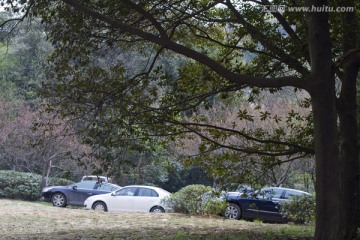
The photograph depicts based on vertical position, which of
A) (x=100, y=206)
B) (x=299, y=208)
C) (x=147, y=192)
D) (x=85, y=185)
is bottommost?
(x=100, y=206)

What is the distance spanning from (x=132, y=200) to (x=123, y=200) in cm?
40

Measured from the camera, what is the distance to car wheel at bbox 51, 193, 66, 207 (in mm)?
22219

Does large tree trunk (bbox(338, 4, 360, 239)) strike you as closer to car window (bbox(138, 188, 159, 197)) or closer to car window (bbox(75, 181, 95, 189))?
car window (bbox(138, 188, 159, 197))

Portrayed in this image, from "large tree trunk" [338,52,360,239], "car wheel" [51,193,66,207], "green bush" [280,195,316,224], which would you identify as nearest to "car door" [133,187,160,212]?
"car wheel" [51,193,66,207]

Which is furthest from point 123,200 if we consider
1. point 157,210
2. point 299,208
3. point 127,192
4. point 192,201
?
point 299,208

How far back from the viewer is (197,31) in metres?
10.6

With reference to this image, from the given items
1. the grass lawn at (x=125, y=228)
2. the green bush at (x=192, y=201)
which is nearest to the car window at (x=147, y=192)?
the green bush at (x=192, y=201)

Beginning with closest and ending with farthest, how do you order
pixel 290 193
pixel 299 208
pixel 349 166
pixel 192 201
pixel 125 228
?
pixel 349 166, pixel 125 228, pixel 299 208, pixel 192 201, pixel 290 193

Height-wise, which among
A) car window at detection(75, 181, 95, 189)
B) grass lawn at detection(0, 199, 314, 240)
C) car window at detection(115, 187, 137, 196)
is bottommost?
grass lawn at detection(0, 199, 314, 240)

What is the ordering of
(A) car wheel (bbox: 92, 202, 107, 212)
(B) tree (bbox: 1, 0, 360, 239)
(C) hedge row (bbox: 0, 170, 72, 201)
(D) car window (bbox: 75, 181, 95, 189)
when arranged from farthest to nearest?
(C) hedge row (bbox: 0, 170, 72, 201) < (D) car window (bbox: 75, 181, 95, 189) < (A) car wheel (bbox: 92, 202, 107, 212) < (B) tree (bbox: 1, 0, 360, 239)

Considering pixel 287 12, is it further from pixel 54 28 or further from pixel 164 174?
pixel 164 174

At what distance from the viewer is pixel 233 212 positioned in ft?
60.3

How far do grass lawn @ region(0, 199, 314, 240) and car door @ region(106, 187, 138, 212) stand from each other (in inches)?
133

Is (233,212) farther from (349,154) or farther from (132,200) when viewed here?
(349,154)
